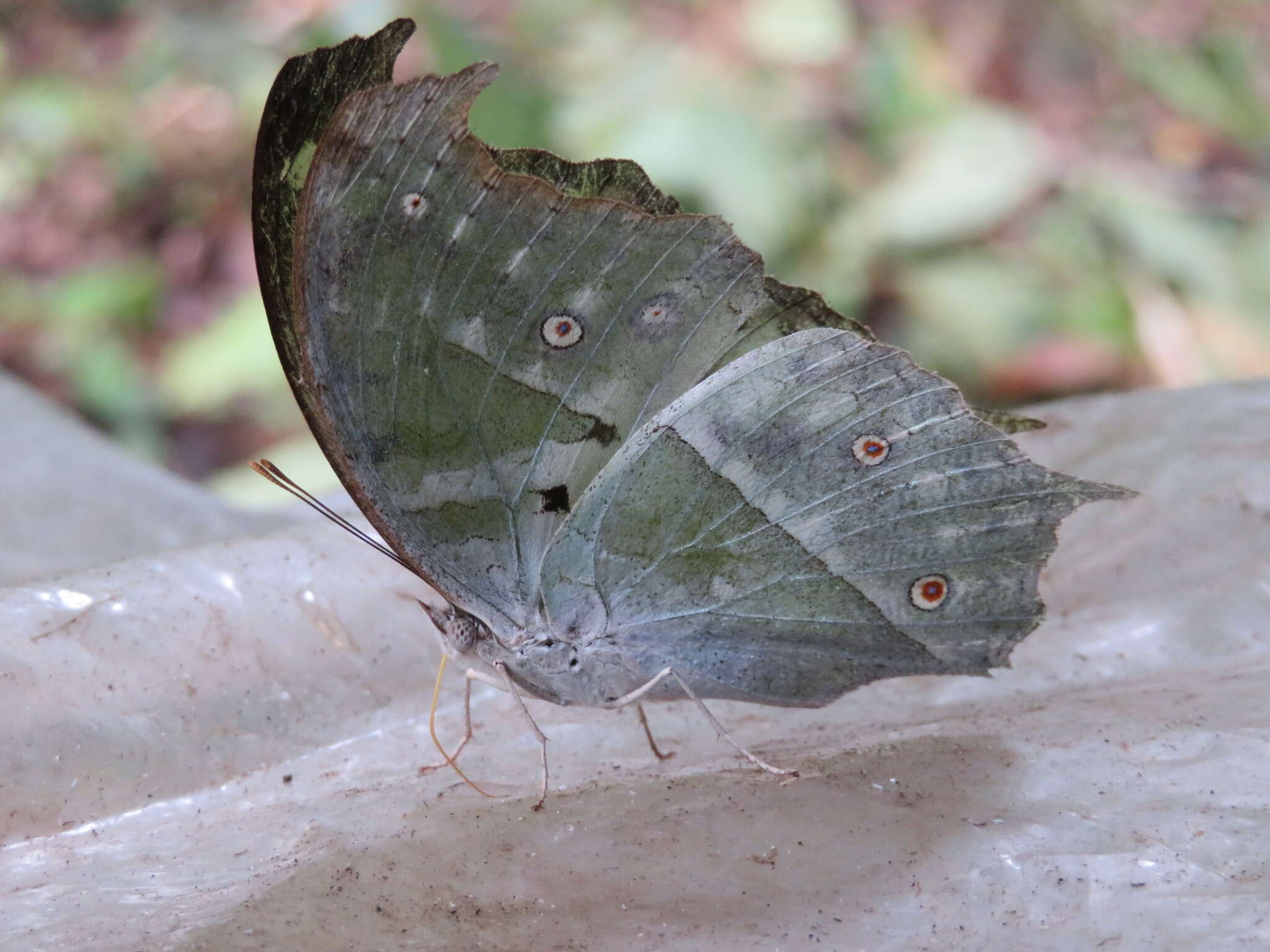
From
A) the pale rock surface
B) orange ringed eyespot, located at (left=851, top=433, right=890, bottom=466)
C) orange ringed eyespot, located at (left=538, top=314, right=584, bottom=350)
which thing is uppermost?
orange ringed eyespot, located at (left=538, top=314, right=584, bottom=350)

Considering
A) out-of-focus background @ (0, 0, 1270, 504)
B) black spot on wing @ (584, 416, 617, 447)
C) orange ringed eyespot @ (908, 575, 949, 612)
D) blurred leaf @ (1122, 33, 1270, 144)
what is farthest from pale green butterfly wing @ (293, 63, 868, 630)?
blurred leaf @ (1122, 33, 1270, 144)

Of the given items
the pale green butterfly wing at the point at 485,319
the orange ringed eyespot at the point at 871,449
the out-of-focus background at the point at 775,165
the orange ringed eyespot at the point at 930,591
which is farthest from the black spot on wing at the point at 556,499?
the out-of-focus background at the point at 775,165

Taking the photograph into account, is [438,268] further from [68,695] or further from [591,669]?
[68,695]

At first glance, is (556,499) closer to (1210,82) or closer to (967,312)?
(967,312)

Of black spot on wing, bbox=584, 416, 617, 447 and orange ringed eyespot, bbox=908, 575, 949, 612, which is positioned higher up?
black spot on wing, bbox=584, 416, 617, 447

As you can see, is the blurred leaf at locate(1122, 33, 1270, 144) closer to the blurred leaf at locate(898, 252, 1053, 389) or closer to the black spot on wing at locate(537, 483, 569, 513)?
the blurred leaf at locate(898, 252, 1053, 389)

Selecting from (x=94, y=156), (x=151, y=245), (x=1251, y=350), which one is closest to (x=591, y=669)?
(x=1251, y=350)

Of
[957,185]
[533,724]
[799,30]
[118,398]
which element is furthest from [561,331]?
[799,30]

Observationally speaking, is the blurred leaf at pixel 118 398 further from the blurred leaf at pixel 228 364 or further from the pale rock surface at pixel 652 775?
the pale rock surface at pixel 652 775
